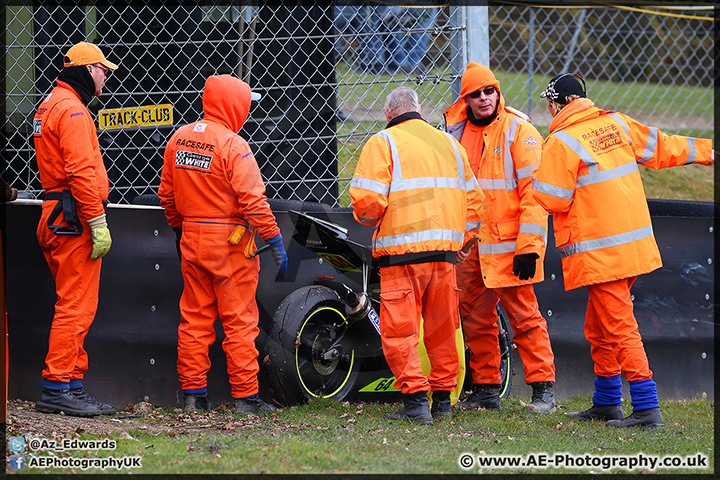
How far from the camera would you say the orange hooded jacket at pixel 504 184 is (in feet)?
16.3

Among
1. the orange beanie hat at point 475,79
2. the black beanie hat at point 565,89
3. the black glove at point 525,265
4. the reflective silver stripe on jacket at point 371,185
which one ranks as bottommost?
the black glove at point 525,265

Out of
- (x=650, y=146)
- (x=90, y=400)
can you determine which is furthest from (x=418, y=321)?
(x=90, y=400)

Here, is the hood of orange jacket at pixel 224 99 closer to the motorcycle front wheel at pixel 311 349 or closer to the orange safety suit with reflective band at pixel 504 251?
the motorcycle front wheel at pixel 311 349

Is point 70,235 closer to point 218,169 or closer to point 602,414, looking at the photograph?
point 218,169

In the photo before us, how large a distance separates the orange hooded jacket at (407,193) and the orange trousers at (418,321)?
16cm

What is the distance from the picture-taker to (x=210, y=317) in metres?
4.78

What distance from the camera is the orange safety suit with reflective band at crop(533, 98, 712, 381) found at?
4418 mm

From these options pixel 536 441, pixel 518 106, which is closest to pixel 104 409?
pixel 536 441

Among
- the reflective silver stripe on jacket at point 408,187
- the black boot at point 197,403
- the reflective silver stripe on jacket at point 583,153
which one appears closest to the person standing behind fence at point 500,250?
the reflective silver stripe on jacket at point 583,153

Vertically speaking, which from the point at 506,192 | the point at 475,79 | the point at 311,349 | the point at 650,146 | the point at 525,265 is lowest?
the point at 311,349

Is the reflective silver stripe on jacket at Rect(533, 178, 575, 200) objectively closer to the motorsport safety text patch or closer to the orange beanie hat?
the orange beanie hat

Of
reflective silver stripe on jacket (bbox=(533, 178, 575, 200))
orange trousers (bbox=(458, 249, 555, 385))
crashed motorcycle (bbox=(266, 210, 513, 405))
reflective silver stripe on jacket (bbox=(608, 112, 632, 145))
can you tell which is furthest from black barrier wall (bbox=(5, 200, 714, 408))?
reflective silver stripe on jacket (bbox=(608, 112, 632, 145))

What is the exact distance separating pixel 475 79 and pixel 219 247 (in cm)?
201

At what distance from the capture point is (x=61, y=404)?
448 centimetres
